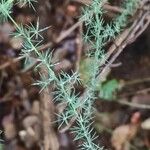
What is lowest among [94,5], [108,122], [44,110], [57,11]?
[108,122]

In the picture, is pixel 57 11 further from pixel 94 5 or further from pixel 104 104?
pixel 94 5

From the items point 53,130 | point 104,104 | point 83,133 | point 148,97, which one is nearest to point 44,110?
point 53,130

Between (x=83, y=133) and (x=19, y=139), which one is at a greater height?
(x=83, y=133)

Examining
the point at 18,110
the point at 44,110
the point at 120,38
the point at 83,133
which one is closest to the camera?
the point at 83,133

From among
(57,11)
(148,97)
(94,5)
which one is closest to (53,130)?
(148,97)

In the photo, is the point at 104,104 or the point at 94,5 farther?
the point at 104,104

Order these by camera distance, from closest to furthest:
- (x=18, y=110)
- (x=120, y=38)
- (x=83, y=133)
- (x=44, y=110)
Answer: (x=83, y=133) < (x=120, y=38) < (x=44, y=110) < (x=18, y=110)

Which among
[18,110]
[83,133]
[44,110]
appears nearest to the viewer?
[83,133]

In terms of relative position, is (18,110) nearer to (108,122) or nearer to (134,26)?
(108,122)

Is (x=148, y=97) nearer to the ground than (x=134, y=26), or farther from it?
nearer to the ground
